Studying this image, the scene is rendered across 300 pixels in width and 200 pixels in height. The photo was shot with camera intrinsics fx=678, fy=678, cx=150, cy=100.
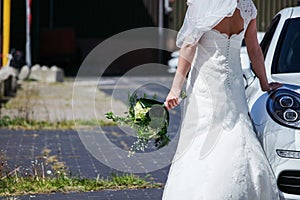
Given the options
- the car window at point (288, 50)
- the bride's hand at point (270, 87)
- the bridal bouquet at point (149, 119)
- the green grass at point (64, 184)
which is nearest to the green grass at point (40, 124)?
the green grass at point (64, 184)

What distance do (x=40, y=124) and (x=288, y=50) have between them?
4.84 metres

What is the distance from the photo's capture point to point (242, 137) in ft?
14.0

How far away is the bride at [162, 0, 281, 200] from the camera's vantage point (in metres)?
4.20

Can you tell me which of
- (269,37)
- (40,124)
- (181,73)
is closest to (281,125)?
(181,73)

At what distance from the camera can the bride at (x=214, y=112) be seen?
4203mm

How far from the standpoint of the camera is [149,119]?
435cm

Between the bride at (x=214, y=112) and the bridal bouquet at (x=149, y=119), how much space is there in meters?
0.09

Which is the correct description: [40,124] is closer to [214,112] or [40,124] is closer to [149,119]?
[149,119]

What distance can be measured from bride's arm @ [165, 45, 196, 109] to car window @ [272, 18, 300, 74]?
142 cm

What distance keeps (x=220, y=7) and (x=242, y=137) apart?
0.83 m

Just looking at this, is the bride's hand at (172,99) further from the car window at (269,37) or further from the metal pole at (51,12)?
the metal pole at (51,12)

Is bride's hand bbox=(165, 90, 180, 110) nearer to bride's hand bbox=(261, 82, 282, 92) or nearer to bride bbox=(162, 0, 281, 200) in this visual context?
bride bbox=(162, 0, 281, 200)

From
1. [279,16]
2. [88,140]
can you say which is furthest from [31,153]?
[279,16]

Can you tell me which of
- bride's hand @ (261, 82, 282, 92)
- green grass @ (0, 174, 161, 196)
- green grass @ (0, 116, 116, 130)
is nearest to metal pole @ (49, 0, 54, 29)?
green grass @ (0, 116, 116, 130)
